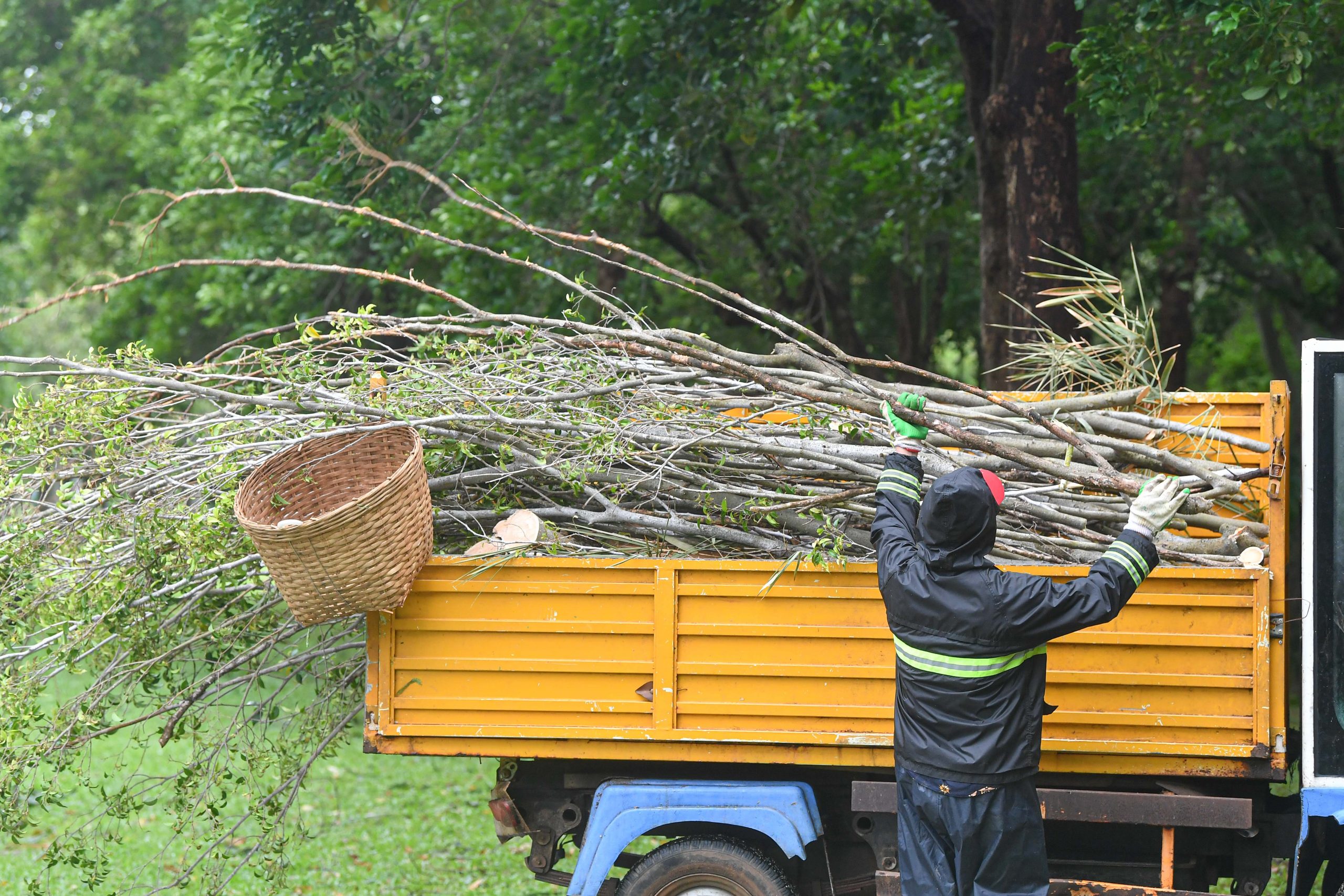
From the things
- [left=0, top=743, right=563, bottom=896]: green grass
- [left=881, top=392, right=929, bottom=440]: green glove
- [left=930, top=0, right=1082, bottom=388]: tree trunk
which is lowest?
[left=0, top=743, right=563, bottom=896]: green grass

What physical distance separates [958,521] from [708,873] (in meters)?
1.50

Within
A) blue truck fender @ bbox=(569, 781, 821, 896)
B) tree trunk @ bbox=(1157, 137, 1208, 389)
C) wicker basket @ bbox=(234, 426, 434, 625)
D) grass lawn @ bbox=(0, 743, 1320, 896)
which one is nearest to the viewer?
wicker basket @ bbox=(234, 426, 434, 625)

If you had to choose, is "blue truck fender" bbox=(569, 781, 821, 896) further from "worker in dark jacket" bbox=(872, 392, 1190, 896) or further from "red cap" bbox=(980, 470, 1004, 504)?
"red cap" bbox=(980, 470, 1004, 504)

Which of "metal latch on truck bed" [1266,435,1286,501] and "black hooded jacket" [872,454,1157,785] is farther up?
"metal latch on truck bed" [1266,435,1286,501]

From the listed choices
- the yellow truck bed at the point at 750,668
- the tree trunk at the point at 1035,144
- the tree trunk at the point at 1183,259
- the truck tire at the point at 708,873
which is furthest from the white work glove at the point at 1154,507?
the tree trunk at the point at 1183,259

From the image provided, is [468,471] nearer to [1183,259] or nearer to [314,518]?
[314,518]

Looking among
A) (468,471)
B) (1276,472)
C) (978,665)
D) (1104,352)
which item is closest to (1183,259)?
(1104,352)

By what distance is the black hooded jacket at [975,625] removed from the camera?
318 centimetres

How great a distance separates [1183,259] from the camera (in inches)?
460

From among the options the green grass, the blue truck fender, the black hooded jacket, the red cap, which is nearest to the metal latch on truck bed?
the black hooded jacket

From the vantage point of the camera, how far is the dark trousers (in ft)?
10.8

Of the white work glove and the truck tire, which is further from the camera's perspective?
the truck tire

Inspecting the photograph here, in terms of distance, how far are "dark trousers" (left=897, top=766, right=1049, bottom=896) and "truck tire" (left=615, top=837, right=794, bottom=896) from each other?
1.83 ft

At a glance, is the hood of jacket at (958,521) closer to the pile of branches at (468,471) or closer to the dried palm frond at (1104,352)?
the pile of branches at (468,471)
